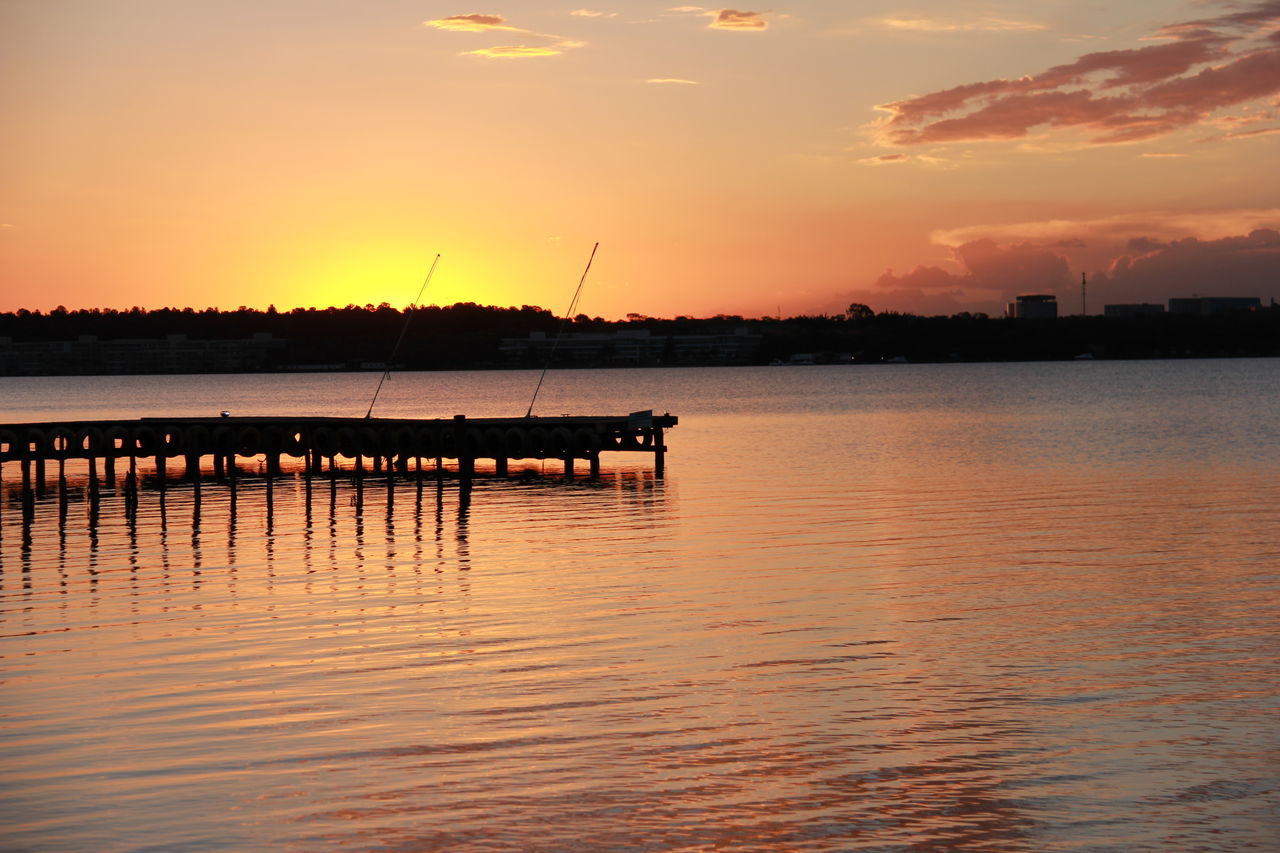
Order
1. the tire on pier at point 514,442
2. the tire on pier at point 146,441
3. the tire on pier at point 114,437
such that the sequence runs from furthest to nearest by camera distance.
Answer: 1. the tire on pier at point 514,442
2. the tire on pier at point 146,441
3. the tire on pier at point 114,437

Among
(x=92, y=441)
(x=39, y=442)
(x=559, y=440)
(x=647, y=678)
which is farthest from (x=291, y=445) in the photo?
(x=647, y=678)

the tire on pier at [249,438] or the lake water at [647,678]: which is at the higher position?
the tire on pier at [249,438]

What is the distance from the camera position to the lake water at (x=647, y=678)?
35.1 ft

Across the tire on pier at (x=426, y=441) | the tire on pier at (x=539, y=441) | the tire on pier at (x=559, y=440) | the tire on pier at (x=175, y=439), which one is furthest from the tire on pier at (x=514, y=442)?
the tire on pier at (x=175, y=439)

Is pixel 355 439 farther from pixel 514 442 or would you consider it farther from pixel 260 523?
pixel 260 523

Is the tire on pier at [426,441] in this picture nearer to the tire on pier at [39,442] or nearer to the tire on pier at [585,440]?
the tire on pier at [585,440]

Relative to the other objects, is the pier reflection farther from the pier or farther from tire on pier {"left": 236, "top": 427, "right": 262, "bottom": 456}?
tire on pier {"left": 236, "top": 427, "right": 262, "bottom": 456}

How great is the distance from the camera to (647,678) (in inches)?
606

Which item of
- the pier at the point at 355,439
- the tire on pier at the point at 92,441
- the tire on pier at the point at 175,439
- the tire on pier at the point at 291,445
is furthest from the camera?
the tire on pier at the point at 291,445

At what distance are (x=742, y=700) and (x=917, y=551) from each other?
12622 millimetres

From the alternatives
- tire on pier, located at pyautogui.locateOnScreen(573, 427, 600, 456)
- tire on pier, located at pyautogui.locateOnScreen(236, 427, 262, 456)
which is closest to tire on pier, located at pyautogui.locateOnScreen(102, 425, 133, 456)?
tire on pier, located at pyautogui.locateOnScreen(236, 427, 262, 456)

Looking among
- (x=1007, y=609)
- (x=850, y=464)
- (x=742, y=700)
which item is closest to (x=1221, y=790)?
(x=742, y=700)

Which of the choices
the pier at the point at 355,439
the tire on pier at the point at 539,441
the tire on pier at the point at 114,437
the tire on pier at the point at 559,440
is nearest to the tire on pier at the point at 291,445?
the pier at the point at 355,439

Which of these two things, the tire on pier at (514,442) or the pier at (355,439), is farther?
the tire on pier at (514,442)
